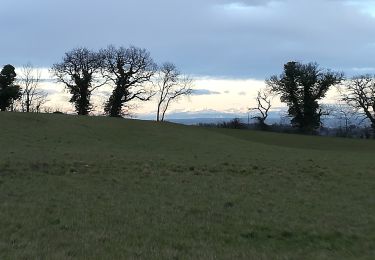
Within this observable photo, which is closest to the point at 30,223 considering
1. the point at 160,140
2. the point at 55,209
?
the point at 55,209

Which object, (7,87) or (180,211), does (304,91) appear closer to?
(7,87)

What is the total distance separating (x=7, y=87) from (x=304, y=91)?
55296 millimetres

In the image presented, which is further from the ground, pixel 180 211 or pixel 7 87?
pixel 7 87

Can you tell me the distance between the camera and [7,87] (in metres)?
84.4

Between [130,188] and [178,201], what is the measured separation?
2915 mm

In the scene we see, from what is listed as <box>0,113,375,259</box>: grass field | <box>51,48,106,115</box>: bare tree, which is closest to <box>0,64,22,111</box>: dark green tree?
<box>51,48,106,115</box>: bare tree

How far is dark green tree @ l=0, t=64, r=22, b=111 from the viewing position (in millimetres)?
84125

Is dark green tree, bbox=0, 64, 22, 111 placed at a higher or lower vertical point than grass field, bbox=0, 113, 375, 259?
higher

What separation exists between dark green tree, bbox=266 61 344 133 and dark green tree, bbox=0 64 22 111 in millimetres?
50369

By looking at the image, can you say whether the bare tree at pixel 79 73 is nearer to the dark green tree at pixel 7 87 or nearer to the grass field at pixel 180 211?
the dark green tree at pixel 7 87

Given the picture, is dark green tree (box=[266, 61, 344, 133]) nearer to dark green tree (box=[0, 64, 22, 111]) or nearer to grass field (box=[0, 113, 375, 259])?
dark green tree (box=[0, 64, 22, 111])

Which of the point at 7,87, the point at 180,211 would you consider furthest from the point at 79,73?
the point at 180,211

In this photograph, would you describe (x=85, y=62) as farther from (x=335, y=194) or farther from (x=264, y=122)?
(x=335, y=194)

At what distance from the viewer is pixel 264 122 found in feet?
326
